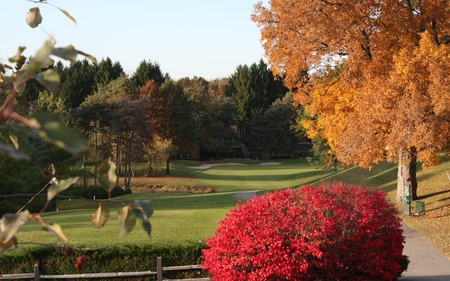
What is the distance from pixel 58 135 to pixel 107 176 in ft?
2.07

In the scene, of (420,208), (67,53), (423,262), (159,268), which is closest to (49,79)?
(67,53)

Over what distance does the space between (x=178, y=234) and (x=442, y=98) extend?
10937mm

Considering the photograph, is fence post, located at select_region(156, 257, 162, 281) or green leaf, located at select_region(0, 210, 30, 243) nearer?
Result: green leaf, located at select_region(0, 210, 30, 243)

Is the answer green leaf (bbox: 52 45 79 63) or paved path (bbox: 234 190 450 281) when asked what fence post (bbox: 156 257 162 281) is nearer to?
paved path (bbox: 234 190 450 281)

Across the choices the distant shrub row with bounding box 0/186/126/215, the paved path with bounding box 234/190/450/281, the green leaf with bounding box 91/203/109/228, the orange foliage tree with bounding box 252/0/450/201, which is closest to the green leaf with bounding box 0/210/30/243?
the green leaf with bounding box 91/203/109/228

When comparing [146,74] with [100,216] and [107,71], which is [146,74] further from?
[100,216]

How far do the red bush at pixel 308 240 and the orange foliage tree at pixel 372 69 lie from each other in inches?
379

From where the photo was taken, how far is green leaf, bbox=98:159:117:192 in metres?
1.94

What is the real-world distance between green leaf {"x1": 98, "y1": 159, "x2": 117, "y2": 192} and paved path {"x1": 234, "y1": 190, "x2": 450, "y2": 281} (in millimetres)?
13609

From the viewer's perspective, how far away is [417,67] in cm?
2239

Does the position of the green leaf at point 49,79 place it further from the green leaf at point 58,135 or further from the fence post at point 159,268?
the fence post at point 159,268

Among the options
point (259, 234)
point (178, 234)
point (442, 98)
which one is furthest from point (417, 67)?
point (259, 234)

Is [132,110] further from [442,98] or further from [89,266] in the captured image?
[89,266]

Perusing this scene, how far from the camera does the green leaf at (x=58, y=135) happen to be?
1.37 metres
